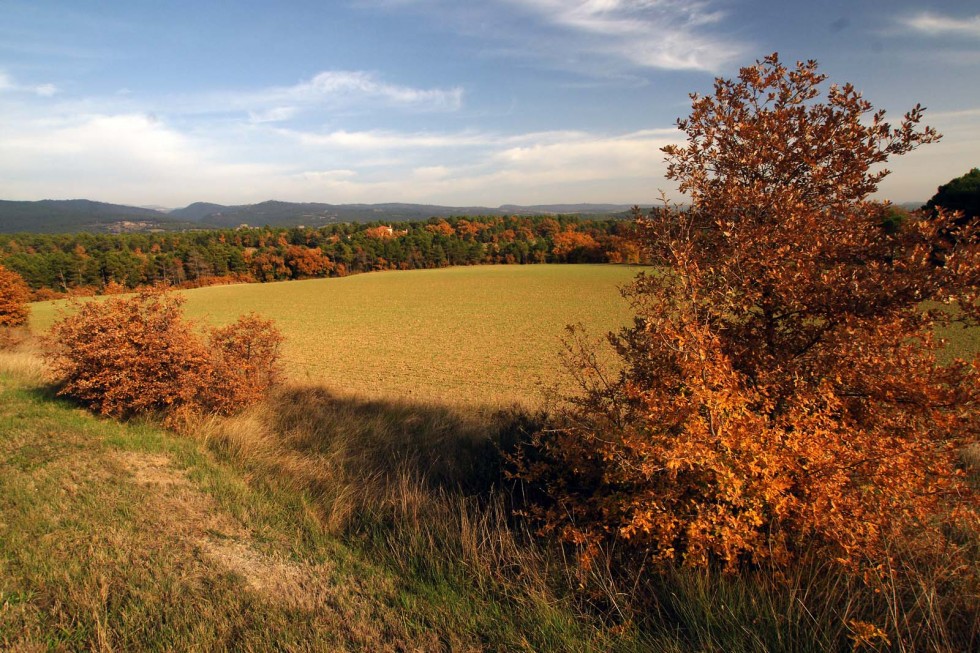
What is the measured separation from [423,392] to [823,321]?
12.8 metres

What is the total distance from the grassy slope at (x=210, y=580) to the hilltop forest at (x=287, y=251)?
6033cm

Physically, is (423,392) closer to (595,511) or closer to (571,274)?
(595,511)

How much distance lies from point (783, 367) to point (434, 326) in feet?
96.7

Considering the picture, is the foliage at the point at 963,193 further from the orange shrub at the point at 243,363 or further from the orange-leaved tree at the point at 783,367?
the orange shrub at the point at 243,363

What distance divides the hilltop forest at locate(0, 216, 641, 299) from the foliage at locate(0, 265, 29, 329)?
132ft

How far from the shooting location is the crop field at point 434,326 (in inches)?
659

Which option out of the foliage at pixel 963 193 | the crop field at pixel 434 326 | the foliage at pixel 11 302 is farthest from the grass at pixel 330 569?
the foliage at pixel 963 193

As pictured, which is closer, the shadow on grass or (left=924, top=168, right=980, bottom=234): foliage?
the shadow on grass

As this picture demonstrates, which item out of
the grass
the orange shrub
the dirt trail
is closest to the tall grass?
the grass

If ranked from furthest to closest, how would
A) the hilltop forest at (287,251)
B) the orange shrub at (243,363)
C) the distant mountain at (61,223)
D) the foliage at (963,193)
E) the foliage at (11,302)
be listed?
the distant mountain at (61,223) < the hilltop forest at (287,251) < the foliage at (963,193) < the foliage at (11,302) < the orange shrub at (243,363)

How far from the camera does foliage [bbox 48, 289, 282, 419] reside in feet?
24.4

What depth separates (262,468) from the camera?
5.63 m

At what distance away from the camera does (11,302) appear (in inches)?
904

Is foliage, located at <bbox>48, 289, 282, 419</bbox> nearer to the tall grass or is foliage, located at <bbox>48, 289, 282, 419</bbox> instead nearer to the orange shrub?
the orange shrub
